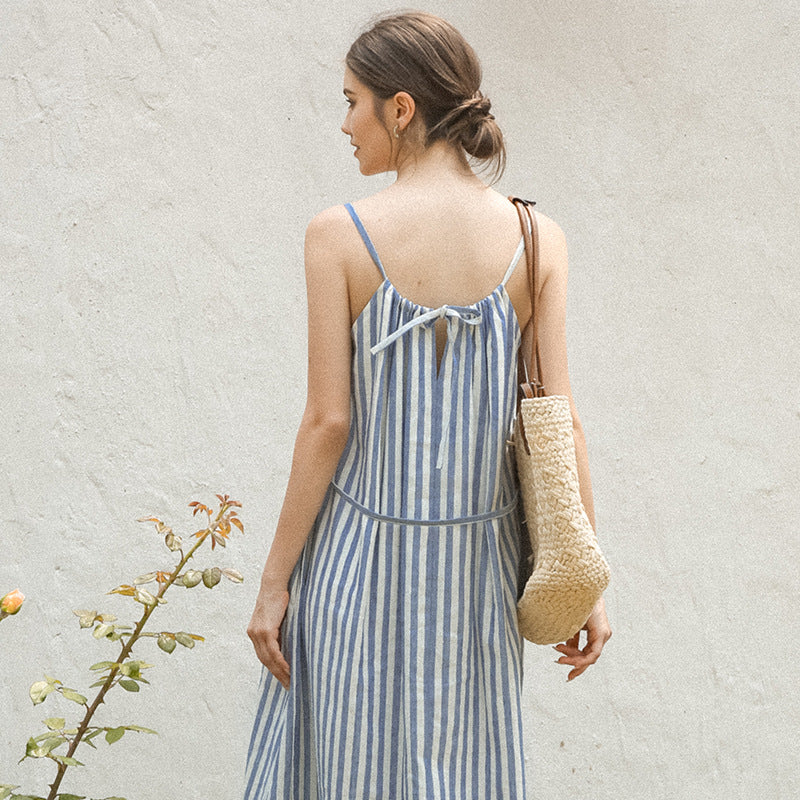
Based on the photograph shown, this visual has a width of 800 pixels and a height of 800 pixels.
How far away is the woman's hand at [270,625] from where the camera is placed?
1.63 metres

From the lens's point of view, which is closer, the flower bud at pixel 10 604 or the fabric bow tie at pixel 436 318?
the flower bud at pixel 10 604

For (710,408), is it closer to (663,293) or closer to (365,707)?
(663,293)

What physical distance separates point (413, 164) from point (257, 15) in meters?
1.23

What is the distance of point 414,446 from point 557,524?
229mm

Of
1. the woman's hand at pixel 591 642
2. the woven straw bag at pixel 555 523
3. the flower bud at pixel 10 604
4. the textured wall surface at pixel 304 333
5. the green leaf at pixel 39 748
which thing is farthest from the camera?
the textured wall surface at pixel 304 333

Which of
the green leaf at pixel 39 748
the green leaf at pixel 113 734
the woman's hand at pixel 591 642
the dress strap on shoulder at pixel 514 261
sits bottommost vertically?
the green leaf at pixel 39 748

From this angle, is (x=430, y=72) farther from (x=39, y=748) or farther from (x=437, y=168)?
(x=39, y=748)

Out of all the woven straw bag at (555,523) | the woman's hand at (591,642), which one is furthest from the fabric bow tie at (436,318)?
the woman's hand at (591,642)

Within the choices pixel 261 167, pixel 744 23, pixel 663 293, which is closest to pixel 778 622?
pixel 663 293

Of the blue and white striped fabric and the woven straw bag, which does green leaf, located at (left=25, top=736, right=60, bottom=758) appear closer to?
the blue and white striped fabric

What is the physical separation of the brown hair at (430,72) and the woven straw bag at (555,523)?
0.72 feet

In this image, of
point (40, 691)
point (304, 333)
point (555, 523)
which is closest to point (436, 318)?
point (555, 523)

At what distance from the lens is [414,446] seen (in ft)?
5.06

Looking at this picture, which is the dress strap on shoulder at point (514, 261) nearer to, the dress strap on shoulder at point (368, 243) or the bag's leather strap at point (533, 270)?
the bag's leather strap at point (533, 270)
